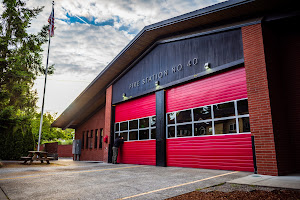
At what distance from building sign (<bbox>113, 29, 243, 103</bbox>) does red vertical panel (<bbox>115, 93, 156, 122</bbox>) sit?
1.43 ft

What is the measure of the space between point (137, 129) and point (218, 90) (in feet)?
20.1

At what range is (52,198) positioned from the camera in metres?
4.57

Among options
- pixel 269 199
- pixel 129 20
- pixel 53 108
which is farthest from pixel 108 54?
pixel 53 108

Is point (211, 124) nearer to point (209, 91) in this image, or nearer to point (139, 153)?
point (209, 91)

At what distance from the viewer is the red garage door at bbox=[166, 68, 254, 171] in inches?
322

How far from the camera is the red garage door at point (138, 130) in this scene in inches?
489

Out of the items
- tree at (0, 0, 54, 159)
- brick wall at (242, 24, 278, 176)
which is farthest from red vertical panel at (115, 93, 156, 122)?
tree at (0, 0, 54, 159)

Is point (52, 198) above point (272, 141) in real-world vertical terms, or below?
below

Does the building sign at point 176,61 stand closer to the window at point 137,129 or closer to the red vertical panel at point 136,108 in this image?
the red vertical panel at point 136,108

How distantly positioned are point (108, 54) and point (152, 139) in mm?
11910

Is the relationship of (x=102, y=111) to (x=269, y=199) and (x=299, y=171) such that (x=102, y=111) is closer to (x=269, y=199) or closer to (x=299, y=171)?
(x=299, y=171)

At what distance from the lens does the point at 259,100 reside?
7.29 meters

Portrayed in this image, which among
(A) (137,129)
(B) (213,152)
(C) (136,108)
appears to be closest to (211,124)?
(B) (213,152)

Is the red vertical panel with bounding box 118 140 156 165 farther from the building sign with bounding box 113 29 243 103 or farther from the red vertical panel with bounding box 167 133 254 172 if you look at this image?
the building sign with bounding box 113 29 243 103
